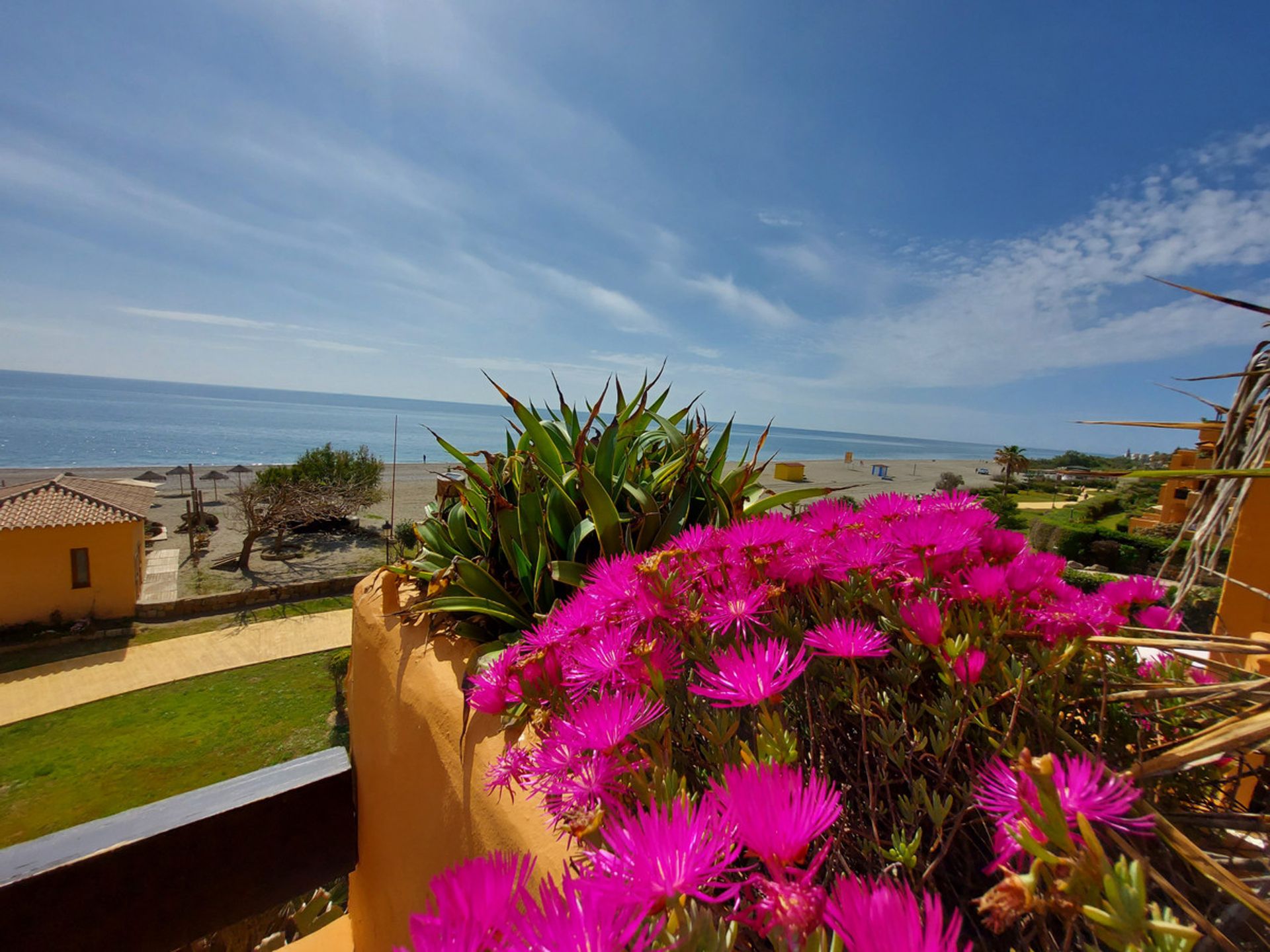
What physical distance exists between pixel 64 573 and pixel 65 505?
1.65 m

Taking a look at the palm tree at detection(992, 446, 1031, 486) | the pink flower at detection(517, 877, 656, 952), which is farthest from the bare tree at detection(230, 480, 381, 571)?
the palm tree at detection(992, 446, 1031, 486)

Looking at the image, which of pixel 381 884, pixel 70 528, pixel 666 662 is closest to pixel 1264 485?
pixel 666 662

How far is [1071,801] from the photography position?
377 mm

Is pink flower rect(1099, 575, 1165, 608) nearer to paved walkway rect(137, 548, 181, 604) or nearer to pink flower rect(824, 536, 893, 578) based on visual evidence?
pink flower rect(824, 536, 893, 578)

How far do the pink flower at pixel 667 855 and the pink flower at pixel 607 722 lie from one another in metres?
A: 0.09

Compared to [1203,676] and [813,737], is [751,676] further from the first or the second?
[1203,676]

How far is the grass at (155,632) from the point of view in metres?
11.0

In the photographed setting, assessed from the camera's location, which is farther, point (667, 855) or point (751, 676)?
point (751, 676)

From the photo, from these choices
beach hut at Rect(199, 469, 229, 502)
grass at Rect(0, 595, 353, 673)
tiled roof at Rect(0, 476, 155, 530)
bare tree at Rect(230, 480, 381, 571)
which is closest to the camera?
grass at Rect(0, 595, 353, 673)

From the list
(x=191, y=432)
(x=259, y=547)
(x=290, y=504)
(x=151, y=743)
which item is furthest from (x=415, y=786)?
(x=191, y=432)

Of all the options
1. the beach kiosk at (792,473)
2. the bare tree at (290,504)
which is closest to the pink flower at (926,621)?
the bare tree at (290,504)

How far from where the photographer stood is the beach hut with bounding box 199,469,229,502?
26.8 m

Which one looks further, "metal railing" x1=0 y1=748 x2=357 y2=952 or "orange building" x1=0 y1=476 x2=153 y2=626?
"orange building" x1=0 y1=476 x2=153 y2=626

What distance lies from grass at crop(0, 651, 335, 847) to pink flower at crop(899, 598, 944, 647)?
8321 mm
